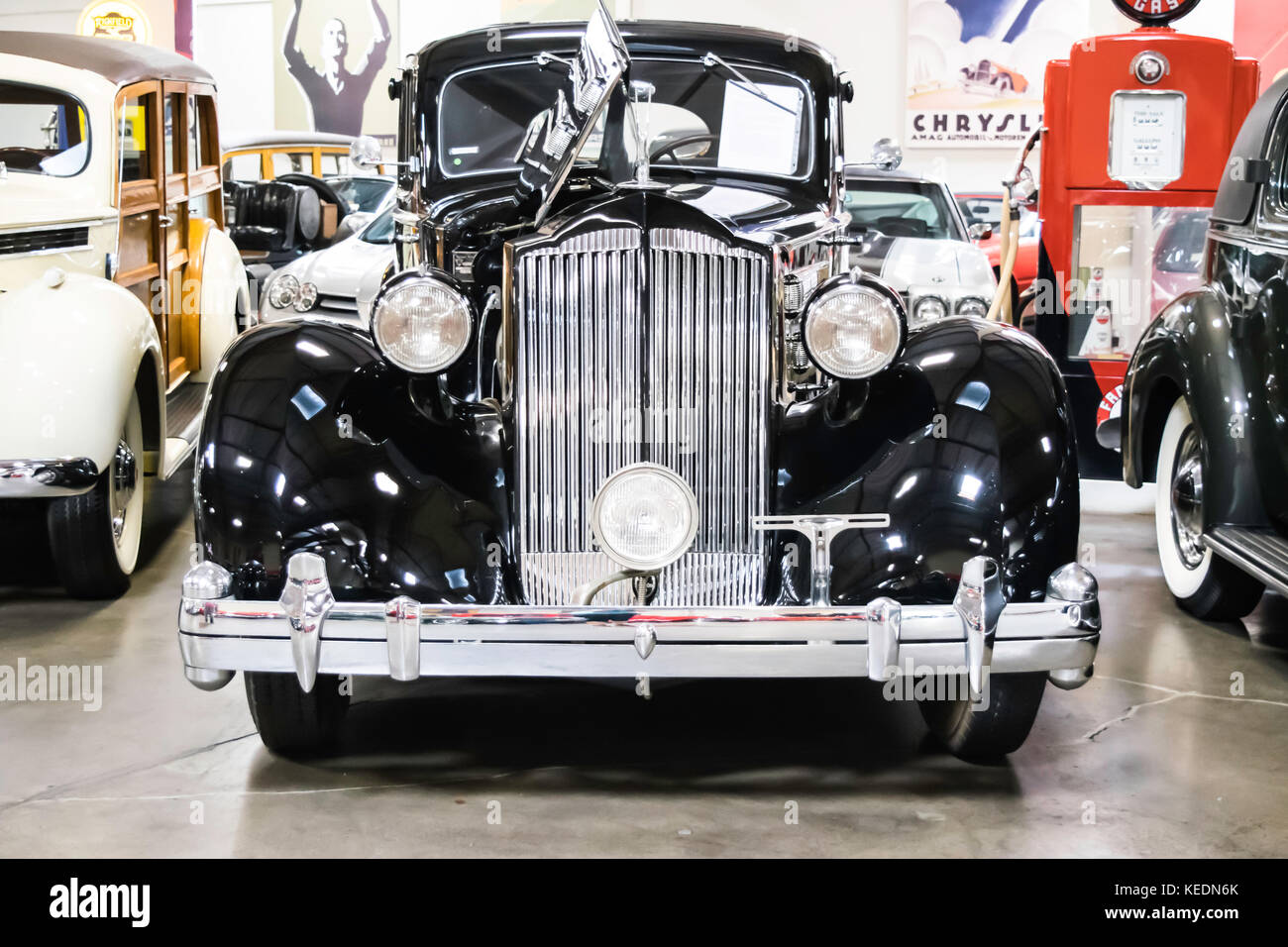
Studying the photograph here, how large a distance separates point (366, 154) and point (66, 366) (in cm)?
119

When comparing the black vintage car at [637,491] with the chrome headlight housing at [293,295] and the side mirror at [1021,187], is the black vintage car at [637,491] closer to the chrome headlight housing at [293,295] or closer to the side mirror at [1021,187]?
the side mirror at [1021,187]

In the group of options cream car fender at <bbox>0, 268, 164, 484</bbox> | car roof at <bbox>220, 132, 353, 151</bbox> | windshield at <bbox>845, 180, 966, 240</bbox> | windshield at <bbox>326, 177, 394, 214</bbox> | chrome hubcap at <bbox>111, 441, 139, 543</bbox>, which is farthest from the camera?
windshield at <bbox>326, 177, 394, 214</bbox>

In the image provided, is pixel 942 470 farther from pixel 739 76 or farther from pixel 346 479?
pixel 739 76

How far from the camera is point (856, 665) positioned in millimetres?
2697

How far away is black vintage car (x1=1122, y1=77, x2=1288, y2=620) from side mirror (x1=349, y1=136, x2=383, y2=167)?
276 cm

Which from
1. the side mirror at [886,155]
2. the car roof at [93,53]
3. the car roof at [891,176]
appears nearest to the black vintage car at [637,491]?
the side mirror at [886,155]

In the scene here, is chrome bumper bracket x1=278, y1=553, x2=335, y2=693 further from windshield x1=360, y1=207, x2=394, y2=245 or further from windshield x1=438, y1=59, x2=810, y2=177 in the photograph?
windshield x1=360, y1=207, x2=394, y2=245

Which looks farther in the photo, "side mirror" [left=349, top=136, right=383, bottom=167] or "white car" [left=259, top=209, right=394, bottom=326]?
"white car" [left=259, top=209, right=394, bottom=326]

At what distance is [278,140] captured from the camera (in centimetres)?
1145

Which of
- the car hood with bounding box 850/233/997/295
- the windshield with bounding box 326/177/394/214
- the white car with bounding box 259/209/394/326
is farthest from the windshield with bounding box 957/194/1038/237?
the white car with bounding box 259/209/394/326

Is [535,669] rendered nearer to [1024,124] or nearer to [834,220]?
[834,220]

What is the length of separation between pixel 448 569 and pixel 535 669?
0.34 m

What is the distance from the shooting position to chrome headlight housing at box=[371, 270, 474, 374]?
2.99m
